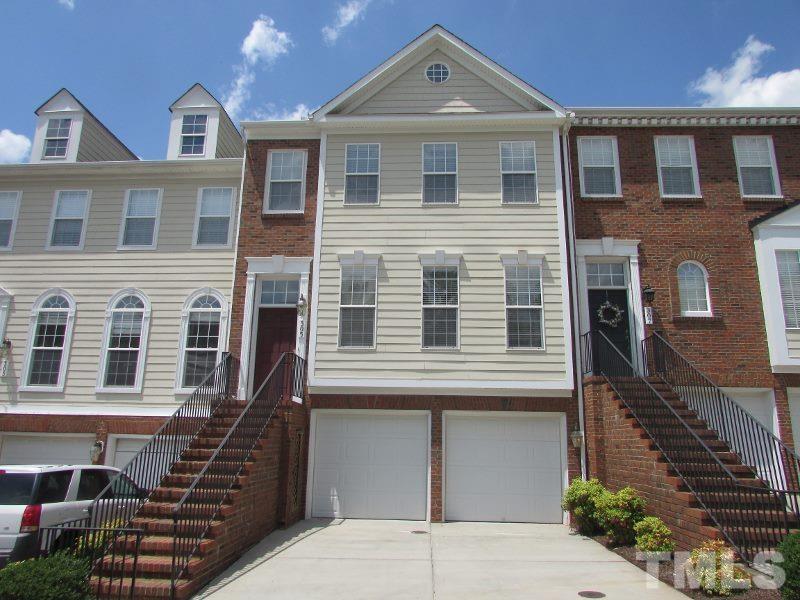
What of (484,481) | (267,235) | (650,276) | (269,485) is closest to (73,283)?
(267,235)

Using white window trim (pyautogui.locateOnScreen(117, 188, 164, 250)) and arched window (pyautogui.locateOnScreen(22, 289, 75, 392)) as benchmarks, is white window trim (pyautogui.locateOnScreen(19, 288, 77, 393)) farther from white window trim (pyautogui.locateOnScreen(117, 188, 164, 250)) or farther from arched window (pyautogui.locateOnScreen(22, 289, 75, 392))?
white window trim (pyautogui.locateOnScreen(117, 188, 164, 250))

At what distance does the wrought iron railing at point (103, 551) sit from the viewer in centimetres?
678

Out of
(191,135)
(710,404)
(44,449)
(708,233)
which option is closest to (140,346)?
(44,449)

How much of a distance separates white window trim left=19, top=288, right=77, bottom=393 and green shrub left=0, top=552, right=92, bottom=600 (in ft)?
28.5

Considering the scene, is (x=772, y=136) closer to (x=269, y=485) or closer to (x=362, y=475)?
(x=362, y=475)

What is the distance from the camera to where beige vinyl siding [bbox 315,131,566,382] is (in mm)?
12164

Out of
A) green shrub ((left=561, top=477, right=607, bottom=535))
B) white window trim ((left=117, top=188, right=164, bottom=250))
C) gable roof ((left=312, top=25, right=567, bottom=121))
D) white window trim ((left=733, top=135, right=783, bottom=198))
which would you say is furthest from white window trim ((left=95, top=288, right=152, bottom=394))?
white window trim ((left=733, top=135, right=783, bottom=198))

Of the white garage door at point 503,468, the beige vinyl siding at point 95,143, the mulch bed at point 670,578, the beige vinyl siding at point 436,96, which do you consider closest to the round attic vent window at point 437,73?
the beige vinyl siding at point 436,96

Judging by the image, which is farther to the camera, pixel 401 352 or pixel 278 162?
pixel 278 162

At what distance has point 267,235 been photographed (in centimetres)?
1348

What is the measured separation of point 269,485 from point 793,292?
1163 cm

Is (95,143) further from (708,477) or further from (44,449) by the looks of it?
(708,477)

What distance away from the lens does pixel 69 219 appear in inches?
577

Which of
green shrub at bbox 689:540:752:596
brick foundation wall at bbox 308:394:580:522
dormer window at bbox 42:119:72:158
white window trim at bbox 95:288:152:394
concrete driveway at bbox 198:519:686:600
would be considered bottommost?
concrete driveway at bbox 198:519:686:600
